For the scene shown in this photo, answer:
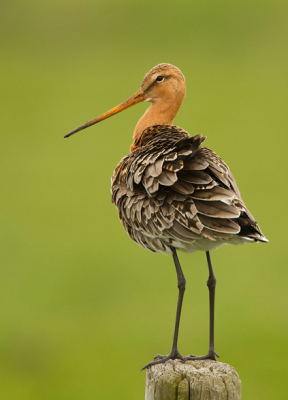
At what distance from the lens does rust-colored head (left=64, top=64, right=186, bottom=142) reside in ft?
21.1

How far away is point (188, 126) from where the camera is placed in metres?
19.6

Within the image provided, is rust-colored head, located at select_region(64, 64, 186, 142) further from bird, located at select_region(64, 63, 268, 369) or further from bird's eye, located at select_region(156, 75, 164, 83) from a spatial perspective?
bird, located at select_region(64, 63, 268, 369)

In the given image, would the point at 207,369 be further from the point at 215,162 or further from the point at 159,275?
the point at 159,275

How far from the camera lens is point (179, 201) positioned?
4.93m

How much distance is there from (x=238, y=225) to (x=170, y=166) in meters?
0.86

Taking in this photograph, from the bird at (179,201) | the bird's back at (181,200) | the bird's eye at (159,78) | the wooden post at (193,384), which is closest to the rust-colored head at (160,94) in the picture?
the bird's eye at (159,78)

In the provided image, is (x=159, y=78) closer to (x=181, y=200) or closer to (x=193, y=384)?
(x=181, y=200)

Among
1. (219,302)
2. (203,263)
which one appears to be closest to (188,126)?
(203,263)

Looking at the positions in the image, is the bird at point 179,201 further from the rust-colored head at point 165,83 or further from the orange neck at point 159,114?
the rust-colored head at point 165,83

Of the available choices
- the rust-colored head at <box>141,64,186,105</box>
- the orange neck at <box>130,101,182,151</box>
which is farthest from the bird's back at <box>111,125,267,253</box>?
the rust-colored head at <box>141,64,186,105</box>

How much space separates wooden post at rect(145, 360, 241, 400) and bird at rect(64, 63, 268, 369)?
1.75ft

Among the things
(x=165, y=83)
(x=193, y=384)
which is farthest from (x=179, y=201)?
(x=165, y=83)

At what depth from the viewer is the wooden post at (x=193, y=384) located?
408 centimetres

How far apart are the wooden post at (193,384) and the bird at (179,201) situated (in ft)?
1.75
